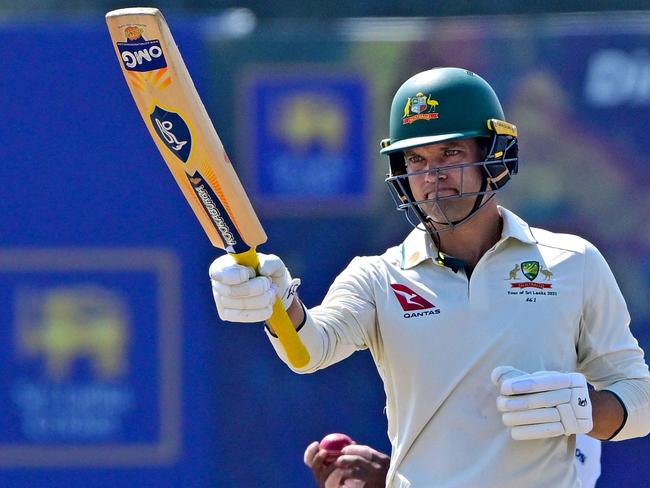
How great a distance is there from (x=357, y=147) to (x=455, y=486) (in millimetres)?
2510

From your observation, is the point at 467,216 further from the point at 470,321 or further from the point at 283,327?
the point at 283,327

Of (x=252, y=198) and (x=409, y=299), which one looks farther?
(x=252, y=198)

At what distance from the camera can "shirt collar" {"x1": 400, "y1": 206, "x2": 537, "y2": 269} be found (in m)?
2.87

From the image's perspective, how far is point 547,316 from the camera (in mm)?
2732

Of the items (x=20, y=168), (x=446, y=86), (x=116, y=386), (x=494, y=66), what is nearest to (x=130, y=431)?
(x=116, y=386)

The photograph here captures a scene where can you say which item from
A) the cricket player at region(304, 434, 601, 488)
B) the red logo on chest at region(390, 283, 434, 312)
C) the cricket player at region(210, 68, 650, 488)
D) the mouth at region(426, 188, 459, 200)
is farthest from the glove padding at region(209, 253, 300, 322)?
the cricket player at region(304, 434, 601, 488)

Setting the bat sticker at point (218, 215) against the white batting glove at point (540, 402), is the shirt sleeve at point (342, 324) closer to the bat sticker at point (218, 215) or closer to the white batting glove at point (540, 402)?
the bat sticker at point (218, 215)

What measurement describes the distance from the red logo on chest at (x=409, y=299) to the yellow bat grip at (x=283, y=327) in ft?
0.73

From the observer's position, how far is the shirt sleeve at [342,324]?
2791 millimetres

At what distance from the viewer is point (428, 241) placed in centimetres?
290

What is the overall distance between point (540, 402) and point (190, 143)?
84 centimetres

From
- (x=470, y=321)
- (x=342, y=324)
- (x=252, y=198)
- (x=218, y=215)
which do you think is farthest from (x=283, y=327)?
(x=252, y=198)

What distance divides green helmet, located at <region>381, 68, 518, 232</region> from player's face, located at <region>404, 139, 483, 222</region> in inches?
0.8

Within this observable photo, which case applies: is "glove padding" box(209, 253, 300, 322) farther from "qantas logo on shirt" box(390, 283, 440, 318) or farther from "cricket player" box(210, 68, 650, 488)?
"qantas logo on shirt" box(390, 283, 440, 318)
